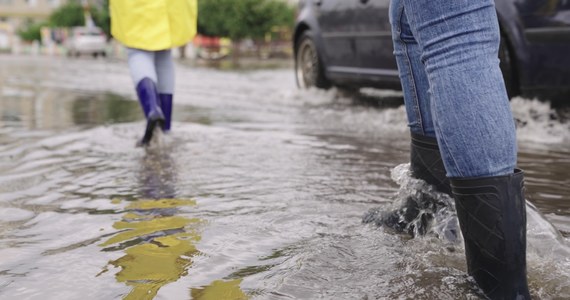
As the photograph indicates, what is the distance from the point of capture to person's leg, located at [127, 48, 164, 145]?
163 inches

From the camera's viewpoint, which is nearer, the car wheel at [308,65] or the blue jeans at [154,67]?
the blue jeans at [154,67]

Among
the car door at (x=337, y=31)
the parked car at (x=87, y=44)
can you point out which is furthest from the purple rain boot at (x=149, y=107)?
the parked car at (x=87, y=44)

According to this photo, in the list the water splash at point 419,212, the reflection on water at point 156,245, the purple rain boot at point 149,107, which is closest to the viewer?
the reflection on water at point 156,245

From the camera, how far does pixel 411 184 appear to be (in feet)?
7.25

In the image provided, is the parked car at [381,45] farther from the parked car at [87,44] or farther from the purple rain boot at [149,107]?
the parked car at [87,44]

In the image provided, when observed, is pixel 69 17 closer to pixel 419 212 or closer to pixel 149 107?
pixel 149 107

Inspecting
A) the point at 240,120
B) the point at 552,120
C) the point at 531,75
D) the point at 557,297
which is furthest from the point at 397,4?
the point at 240,120

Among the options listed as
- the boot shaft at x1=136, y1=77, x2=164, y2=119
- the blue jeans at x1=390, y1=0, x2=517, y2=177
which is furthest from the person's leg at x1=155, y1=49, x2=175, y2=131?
the blue jeans at x1=390, y1=0, x2=517, y2=177

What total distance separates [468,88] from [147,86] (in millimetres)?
2963

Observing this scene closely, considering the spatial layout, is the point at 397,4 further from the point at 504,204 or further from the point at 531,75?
the point at 531,75

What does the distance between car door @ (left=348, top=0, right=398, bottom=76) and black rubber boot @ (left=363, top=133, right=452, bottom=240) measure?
3.48m

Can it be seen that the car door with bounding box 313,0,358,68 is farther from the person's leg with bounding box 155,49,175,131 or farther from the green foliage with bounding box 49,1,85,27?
the green foliage with bounding box 49,1,85,27

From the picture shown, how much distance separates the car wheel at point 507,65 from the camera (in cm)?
474

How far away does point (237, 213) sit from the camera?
2.46 m
